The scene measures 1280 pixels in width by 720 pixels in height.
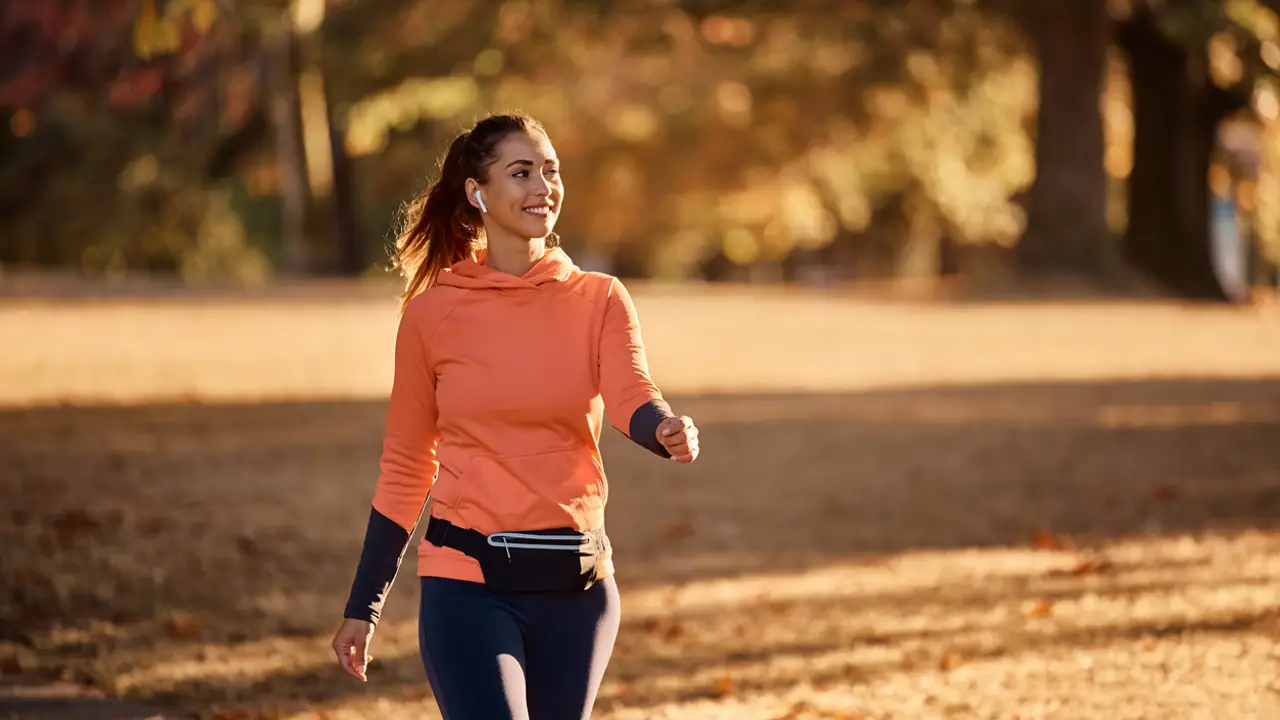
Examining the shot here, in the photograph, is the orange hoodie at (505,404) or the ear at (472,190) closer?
the orange hoodie at (505,404)

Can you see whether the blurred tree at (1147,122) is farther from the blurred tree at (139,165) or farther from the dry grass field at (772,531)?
the blurred tree at (139,165)

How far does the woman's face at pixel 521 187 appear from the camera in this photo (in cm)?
351

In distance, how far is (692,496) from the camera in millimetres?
10953

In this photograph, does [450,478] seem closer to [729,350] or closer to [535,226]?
[535,226]

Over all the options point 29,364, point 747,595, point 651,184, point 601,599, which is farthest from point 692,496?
point 651,184

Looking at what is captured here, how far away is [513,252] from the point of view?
3.54 meters

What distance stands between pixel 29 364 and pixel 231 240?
24147mm

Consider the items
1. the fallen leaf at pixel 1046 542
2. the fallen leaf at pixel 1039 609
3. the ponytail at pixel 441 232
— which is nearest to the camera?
the ponytail at pixel 441 232

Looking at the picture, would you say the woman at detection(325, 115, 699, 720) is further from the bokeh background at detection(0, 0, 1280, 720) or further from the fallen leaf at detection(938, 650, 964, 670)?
the fallen leaf at detection(938, 650, 964, 670)

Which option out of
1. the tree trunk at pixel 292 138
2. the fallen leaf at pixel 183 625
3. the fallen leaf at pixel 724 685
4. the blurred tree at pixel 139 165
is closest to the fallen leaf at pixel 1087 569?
the fallen leaf at pixel 724 685

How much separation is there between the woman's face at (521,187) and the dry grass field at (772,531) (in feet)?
9.05

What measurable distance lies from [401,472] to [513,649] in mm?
470

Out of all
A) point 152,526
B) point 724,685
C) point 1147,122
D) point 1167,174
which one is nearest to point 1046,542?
point 724,685

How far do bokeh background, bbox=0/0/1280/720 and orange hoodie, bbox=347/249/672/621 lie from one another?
2.49 m
